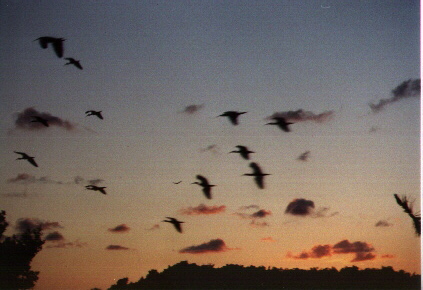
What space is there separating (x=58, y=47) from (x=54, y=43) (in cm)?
9

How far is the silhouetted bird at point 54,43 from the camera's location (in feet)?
17.3

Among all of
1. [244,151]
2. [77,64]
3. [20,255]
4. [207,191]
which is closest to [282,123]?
[244,151]

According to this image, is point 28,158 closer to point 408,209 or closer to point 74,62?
point 74,62

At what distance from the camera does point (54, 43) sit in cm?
545

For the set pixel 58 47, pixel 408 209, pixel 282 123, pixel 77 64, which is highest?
pixel 58 47

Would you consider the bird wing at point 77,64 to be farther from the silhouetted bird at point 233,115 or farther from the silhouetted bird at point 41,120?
the silhouetted bird at point 233,115

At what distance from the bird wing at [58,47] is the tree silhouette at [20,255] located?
408cm

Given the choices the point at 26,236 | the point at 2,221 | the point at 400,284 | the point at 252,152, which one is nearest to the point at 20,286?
the point at 26,236

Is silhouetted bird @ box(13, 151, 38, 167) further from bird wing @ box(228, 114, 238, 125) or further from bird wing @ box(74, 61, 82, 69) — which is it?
bird wing @ box(228, 114, 238, 125)

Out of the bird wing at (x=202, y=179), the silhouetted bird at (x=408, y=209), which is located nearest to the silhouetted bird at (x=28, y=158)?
the bird wing at (x=202, y=179)

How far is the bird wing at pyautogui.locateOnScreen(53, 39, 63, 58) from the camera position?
17.9 ft

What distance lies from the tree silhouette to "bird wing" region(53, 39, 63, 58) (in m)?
4.08

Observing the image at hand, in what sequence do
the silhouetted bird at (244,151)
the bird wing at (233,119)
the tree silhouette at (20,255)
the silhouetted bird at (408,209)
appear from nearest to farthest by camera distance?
the silhouetted bird at (408,209), the bird wing at (233,119), the silhouetted bird at (244,151), the tree silhouette at (20,255)

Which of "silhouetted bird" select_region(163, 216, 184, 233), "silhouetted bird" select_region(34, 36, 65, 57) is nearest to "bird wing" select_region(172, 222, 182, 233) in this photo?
"silhouetted bird" select_region(163, 216, 184, 233)
